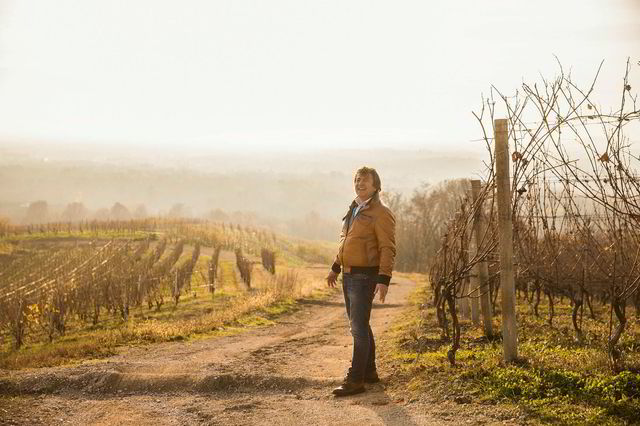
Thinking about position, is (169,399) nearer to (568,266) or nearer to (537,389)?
(537,389)

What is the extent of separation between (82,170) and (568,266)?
17282 centimetres

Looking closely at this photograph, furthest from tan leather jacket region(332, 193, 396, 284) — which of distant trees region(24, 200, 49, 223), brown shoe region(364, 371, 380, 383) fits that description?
distant trees region(24, 200, 49, 223)

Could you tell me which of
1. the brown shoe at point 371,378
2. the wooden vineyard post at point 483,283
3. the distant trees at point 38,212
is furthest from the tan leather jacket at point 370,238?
the distant trees at point 38,212

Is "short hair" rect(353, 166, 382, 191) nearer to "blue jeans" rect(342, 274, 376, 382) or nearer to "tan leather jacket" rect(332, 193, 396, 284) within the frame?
"tan leather jacket" rect(332, 193, 396, 284)

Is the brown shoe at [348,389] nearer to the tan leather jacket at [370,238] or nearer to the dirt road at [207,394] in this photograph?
the dirt road at [207,394]

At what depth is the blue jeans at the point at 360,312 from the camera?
18.7 feet

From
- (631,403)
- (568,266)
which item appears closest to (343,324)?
(568,266)

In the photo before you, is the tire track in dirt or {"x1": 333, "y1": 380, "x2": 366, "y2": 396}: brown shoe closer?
the tire track in dirt

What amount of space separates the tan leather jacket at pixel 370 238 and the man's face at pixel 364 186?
0.06 m

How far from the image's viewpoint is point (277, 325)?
1340 centimetres

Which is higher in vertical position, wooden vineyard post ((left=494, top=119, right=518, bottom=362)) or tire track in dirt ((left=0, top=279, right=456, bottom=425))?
wooden vineyard post ((left=494, top=119, right=518, bottom=362))

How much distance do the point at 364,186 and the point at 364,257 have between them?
25.4 inches

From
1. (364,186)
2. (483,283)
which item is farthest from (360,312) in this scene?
(483,283)

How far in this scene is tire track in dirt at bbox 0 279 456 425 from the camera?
18.0ft
